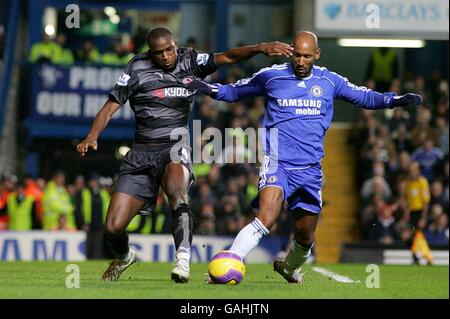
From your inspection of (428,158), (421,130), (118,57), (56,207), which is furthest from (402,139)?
(56,207)

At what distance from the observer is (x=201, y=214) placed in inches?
843

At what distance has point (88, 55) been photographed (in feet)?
85.7

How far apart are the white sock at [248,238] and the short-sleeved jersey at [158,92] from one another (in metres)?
1.46

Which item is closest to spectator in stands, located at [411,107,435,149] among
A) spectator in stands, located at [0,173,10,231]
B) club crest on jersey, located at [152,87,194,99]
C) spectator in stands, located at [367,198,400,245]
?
spectator in stands, located at [367,198,400,245]

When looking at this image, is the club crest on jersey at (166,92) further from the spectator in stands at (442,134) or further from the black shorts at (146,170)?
the spectator in stands at (442,134)

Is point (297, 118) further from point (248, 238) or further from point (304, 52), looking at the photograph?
point (248, 238)

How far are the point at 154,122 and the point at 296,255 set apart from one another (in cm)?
186

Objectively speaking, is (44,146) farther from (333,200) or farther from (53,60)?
(333,200)

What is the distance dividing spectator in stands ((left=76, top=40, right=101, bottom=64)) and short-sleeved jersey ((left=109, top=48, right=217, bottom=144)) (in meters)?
14.7

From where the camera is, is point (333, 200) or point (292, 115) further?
point (333, 200)

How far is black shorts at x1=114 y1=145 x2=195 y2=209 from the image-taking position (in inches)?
438

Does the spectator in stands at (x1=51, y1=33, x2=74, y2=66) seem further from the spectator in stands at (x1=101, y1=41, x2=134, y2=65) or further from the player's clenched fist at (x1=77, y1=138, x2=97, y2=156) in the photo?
the player's clenched fist at (x1=77, y1=138, x2=97, y2=156)
